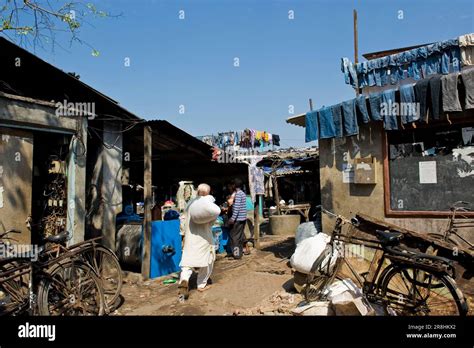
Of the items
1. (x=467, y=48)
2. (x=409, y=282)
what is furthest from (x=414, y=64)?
(x=409, y=282)

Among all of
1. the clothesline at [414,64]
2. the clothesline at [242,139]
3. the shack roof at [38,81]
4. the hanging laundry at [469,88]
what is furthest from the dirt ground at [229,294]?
the clothesline at [242,139]

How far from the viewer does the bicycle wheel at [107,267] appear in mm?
5047

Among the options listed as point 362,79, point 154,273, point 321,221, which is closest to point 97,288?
point 154,273

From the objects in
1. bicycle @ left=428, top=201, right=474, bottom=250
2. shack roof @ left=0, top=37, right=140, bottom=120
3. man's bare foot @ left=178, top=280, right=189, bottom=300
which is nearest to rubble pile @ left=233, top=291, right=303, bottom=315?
man's bare foot @ left=178, top=280, right=189, bottom=300

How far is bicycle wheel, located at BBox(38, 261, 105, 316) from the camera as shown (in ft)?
13.6

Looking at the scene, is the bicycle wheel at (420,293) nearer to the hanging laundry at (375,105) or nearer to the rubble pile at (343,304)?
the rubble pile at (343,304)

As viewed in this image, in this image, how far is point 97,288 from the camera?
4.79m

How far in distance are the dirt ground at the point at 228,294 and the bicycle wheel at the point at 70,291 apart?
632mm

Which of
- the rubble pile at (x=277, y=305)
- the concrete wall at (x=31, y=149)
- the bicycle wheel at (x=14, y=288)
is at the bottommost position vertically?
the rubble pile at (x=277, y=305)

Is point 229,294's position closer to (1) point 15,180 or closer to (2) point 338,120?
(1) point 15,180

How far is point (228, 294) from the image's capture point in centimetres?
595

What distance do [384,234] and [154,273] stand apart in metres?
4.77

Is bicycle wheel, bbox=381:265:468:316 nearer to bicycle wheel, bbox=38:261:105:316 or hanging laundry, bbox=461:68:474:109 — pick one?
hanging laundry, bbox=461:68:474:109
